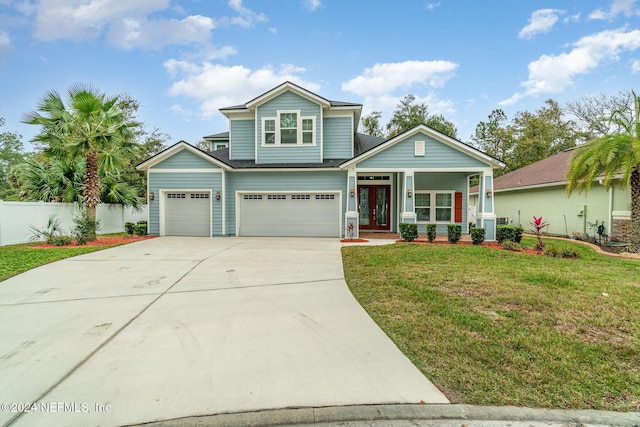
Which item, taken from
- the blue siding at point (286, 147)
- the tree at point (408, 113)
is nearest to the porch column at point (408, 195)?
the blue siding at point (286, 147)

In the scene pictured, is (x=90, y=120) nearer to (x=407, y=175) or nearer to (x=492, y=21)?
(x=407, y=175)

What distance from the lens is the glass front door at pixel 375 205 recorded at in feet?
51.1

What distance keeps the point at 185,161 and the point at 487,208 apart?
13168 mm

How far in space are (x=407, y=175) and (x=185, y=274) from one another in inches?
375

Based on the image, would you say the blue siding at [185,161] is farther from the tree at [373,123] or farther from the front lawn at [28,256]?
the tree at [373,123]

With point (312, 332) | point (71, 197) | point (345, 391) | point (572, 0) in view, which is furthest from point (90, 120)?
point (572, 0)

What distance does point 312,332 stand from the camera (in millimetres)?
3846

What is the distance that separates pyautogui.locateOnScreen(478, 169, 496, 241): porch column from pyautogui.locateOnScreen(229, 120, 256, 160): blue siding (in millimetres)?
10606

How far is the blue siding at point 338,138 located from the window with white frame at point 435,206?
414 cm

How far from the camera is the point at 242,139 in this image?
15320 millimetres

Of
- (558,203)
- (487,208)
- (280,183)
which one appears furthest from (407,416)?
(558,203)

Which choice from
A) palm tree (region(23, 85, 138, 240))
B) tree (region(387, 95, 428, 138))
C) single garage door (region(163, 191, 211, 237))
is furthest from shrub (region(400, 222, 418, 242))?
tree (region(387, 95, 428, 138))

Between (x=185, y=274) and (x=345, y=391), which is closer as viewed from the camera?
(x=345, y=391)

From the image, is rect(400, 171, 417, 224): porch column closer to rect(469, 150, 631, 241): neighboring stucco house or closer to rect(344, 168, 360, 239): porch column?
rect(344, 168, 360, 239): porch column
